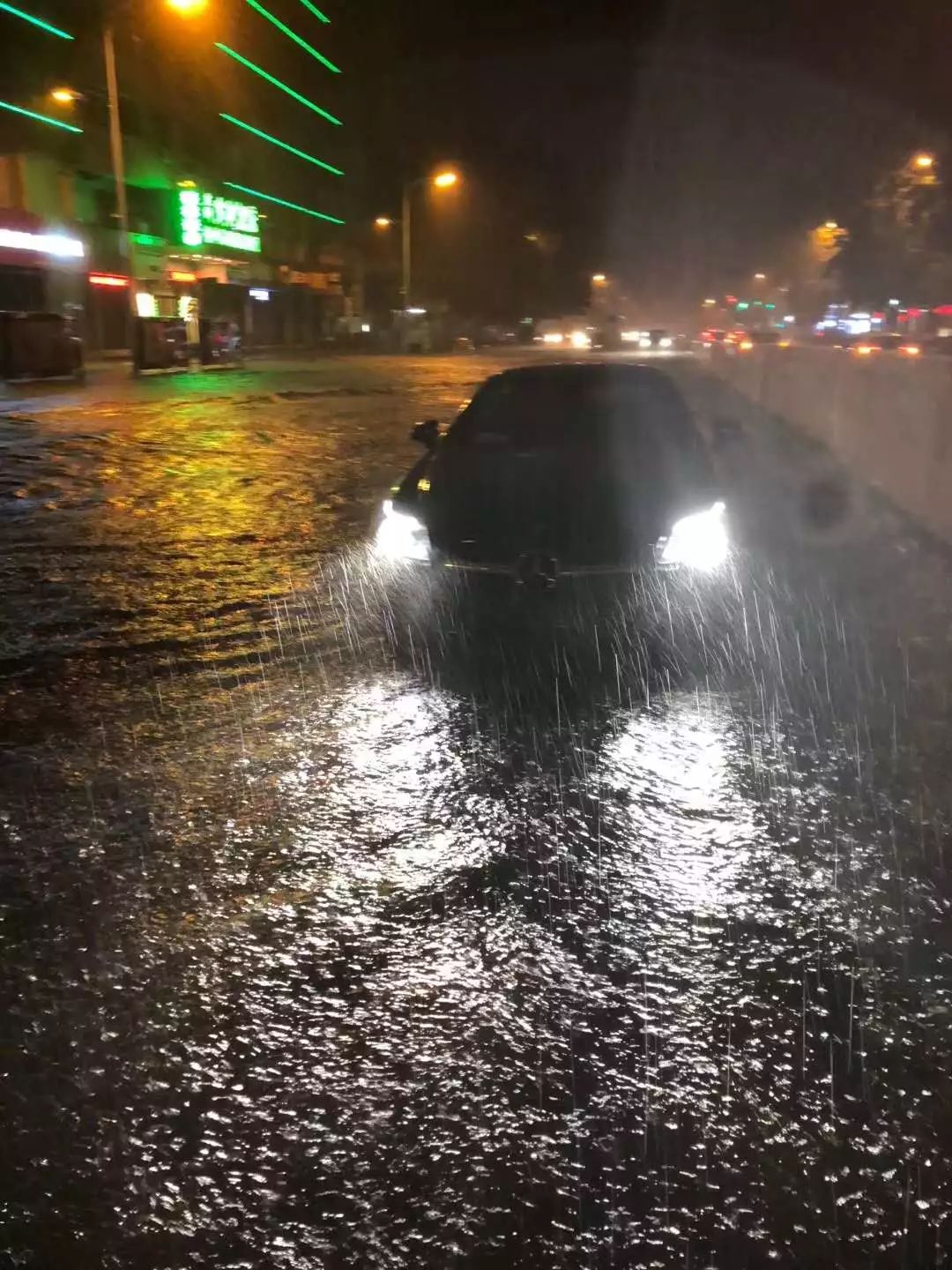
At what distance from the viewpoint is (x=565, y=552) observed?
6.14 meters

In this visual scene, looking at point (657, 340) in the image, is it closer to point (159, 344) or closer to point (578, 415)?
point (159, 344)

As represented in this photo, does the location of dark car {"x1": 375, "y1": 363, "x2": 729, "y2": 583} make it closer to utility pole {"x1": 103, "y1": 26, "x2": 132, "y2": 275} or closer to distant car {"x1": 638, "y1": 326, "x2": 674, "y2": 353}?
utility pole {"x1": 103, "y1": 26, "x2": 132, "y2": 275}

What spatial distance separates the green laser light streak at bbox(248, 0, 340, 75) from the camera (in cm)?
5644

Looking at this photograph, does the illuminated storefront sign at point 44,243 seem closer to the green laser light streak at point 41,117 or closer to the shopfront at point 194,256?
the shopfront at point 194,256

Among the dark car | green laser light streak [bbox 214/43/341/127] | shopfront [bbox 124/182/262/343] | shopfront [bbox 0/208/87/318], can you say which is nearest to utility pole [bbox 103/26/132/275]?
shopfront [bbox 0/208/87/318]

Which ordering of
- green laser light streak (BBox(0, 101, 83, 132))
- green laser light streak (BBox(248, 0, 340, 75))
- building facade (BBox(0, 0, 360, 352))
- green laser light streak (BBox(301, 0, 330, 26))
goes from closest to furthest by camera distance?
green laser light streak (BBox(0, 101, 83, 132))
building facade (BBox(0, 0, 360, 352))
green laser light streak (BBox(248, 0, 340, 75))
green laser light streak (BBox(301, 0, 330, 26))

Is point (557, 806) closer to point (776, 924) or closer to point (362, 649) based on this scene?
point (776, 924)

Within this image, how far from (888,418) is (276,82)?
184 ft

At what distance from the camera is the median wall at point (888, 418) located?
33.8ft

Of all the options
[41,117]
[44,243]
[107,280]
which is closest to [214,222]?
Result: [107,280]

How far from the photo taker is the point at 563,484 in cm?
684

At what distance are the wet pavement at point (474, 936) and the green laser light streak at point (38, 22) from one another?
113 feet

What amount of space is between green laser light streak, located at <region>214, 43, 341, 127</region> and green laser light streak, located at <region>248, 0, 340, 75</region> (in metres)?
2.40

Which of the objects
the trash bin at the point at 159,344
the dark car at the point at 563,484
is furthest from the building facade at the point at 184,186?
the dark car at the point at 563,484
